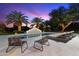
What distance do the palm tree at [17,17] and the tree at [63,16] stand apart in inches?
13.5

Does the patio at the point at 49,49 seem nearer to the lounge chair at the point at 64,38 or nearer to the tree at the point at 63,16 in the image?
the lounge chair at the point at 64,38

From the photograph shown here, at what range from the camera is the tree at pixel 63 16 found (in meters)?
2.19

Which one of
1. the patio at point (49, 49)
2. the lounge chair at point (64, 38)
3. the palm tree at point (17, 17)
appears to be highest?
the palm tree at point (17, 17)

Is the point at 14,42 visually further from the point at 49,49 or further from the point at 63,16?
the point at 63,16

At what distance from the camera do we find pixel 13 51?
7.21 ft

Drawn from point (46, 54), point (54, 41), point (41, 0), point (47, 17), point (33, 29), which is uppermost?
point (41, 0)

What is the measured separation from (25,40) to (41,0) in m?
0.52

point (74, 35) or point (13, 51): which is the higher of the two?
point (74, 35)

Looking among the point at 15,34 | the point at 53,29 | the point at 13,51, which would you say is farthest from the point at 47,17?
the point at 13,51

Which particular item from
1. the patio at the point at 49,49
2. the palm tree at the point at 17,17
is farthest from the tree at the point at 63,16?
the palm tree at the point at 17,17

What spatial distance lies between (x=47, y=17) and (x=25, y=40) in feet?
1.27

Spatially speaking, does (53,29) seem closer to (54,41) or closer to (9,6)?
(54,41)

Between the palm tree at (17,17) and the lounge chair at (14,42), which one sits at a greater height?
the palm tree at (17,17)

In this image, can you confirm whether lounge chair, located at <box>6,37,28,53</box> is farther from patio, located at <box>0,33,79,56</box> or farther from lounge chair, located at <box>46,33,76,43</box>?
lounge chair, located at <box>46,33,76,43</box>
